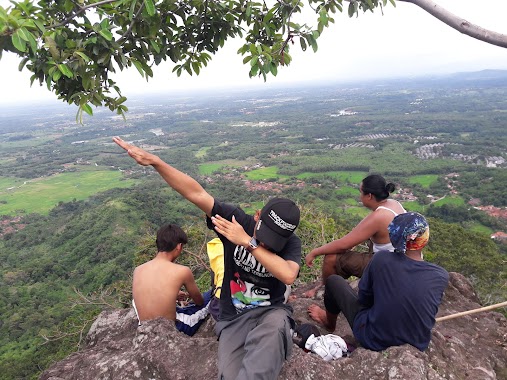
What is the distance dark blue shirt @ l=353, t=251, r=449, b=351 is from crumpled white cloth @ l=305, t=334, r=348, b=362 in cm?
25

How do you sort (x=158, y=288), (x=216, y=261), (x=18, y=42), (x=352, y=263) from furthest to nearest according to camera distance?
(x=352, y=263) → (x=216, y=261) → (x=158, y=288) → (x=18, y=42)

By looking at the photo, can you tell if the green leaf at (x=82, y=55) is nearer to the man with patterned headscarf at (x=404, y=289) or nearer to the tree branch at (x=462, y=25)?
the tree branch at (x=462, y=25)

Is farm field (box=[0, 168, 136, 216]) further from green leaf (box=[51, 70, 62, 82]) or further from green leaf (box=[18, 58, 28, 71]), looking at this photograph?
green leaf (box=[51, 70, 62, 82])

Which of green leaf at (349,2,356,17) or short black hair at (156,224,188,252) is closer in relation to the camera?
green leaf at (349,2,356,17)

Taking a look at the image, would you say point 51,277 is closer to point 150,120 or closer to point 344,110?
point 150,120

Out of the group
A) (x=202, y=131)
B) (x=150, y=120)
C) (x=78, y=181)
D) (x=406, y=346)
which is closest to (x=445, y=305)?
(x=406, y=346)

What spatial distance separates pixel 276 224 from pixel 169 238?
4.34ft

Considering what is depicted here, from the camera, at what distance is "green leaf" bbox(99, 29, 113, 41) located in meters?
1.99

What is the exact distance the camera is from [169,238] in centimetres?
311

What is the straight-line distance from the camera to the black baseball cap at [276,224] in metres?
2.20

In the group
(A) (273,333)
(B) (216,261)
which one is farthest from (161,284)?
(A) (273,333)

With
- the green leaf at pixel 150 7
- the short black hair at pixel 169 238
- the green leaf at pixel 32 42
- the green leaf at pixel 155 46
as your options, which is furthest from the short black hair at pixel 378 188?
the green leaf at pixel 32 42

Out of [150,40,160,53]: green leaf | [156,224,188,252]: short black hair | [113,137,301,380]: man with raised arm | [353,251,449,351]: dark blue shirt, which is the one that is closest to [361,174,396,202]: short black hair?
[353,251,449,351]: dark blue shirt

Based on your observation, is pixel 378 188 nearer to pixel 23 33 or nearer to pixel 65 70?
pixel 65 70
